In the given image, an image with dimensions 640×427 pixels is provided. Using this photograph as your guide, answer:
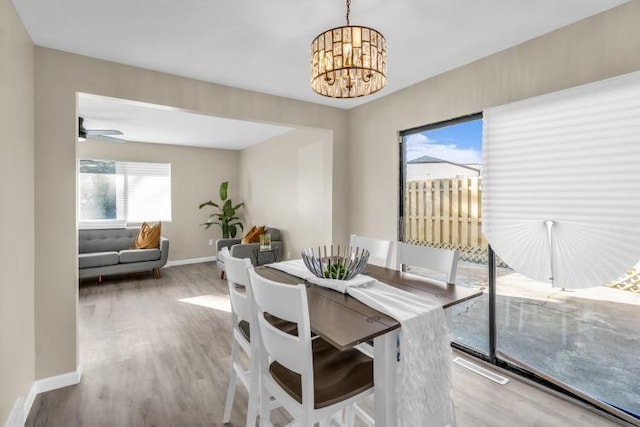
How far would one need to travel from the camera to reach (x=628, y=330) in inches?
74.4

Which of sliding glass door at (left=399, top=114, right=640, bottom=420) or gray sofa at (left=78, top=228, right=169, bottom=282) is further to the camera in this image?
gray sofa at (left=78, top=228, right=169, bottom=282)

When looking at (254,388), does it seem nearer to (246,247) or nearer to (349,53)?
(349,53)

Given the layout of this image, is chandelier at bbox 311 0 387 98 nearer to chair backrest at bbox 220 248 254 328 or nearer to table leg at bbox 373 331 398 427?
chair backrest at bbox 220 248 254 328

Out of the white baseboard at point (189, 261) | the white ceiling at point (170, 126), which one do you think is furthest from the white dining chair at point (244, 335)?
the white baseboard at point (189, 261)

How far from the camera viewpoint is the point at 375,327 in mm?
1185

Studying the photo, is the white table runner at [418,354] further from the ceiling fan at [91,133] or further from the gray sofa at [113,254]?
the gray sofa at [113,254]

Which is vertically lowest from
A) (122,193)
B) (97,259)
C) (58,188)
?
(97,259)

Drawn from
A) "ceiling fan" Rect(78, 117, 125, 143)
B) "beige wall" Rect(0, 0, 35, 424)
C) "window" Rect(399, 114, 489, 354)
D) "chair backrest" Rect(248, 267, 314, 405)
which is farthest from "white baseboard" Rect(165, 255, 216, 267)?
"chair backrest" Rect(248, 267, 314, 405)

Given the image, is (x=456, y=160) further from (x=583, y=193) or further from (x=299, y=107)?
(x=299, y=107)

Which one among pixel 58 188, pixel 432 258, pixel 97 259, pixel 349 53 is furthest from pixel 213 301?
pixel 349 53

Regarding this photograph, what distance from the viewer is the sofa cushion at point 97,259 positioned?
4516 millimetres

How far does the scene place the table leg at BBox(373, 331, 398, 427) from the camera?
4.10ft

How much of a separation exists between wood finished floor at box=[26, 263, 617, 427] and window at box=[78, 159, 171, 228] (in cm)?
246

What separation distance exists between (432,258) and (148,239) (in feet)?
15.7
